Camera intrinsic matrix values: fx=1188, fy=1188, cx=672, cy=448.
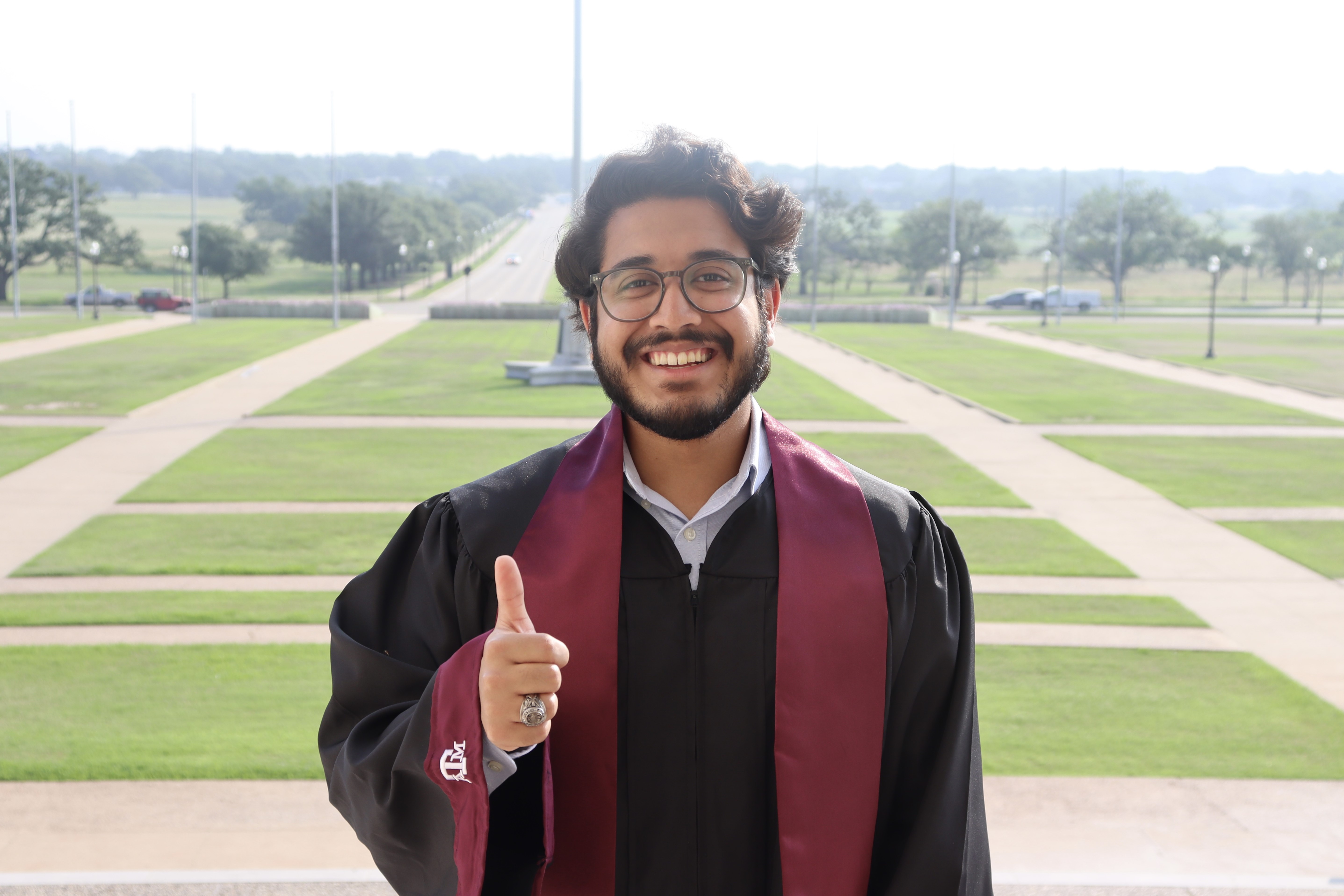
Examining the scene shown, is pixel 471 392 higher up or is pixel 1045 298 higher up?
pixel 1045 298

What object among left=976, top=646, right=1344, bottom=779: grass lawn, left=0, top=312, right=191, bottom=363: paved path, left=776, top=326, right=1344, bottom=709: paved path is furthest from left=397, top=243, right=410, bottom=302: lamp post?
left=976, top=646, right=1344, bottom=779: grass lawn

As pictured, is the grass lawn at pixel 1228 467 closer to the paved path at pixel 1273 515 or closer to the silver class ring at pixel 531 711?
the paved path at pixel 1273 515

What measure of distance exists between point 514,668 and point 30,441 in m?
20.2

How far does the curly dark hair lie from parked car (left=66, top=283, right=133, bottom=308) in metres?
68.6

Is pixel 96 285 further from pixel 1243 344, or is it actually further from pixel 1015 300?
pixel 1015 300

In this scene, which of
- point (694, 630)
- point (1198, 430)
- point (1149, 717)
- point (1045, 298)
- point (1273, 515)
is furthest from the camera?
point (1045, 298)

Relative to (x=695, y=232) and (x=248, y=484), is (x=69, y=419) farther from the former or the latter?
(x=695, y=232)

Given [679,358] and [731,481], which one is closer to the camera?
[679,358]

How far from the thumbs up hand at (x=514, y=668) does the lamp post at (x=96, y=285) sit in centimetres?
5277

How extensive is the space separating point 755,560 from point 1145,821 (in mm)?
5024

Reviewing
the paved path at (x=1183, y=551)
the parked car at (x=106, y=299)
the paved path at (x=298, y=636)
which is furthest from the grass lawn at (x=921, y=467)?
the parked car at (x=106, y=299)

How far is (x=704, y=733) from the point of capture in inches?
102

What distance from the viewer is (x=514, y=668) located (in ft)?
6.91

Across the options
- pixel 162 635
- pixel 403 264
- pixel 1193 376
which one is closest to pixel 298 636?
pixel 162 635
